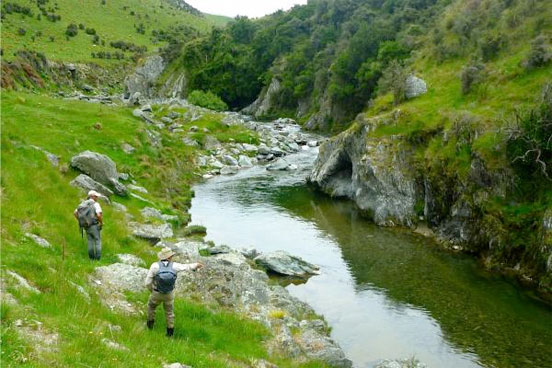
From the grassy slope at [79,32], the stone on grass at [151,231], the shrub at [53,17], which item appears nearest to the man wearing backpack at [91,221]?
the stone on grass at [151,231]

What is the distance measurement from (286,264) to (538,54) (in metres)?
32.9

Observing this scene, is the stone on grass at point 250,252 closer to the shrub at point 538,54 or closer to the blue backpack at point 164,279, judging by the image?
the blue backpack at point 164,279

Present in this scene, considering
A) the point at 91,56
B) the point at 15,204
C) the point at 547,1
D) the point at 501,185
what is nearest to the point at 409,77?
the point at 547,1

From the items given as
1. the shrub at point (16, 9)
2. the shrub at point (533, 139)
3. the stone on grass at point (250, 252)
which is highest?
the shrub at point (16, 9)

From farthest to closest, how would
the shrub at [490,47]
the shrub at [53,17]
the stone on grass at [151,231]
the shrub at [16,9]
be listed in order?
the shrub at [53,17] < the shrub at [16,9] < the shrub at [490,47] < the stone on grass at [151,231]

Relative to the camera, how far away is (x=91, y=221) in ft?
71.6

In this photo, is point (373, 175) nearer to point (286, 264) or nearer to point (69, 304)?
point (286, 264)

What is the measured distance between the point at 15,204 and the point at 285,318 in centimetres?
1365

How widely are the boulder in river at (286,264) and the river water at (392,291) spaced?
2.95 ft

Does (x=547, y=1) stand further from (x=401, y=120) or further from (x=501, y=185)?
(x=501, y=185)

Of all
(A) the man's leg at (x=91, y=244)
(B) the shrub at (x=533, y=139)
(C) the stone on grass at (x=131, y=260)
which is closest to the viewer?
(A) the man's leg at (x=91, y=244)

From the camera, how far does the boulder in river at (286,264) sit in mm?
33875

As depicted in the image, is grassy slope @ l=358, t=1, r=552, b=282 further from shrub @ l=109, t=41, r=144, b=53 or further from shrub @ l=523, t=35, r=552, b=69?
Answer: shrub @ l=109, t=41, r=144, b=53

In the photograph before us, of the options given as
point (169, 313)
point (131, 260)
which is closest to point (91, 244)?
point (131, 260)
